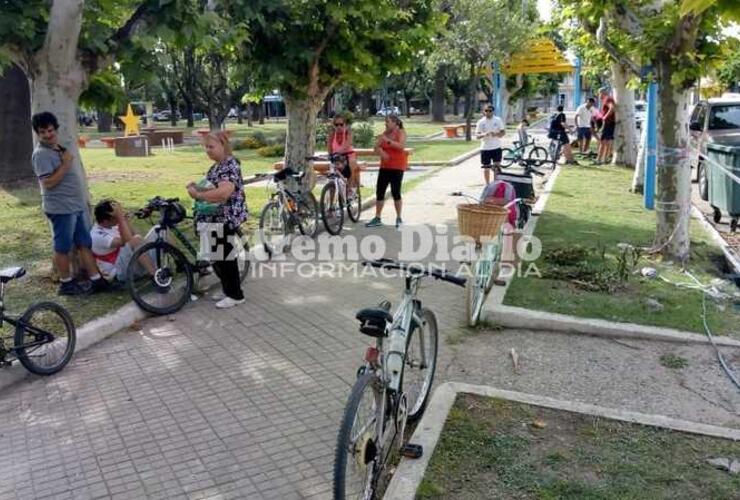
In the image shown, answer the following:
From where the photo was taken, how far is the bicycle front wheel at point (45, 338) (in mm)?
4766

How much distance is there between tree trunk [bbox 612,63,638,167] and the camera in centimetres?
1655

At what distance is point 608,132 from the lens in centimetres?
1802

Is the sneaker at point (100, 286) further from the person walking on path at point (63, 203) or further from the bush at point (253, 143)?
the bush at point (253, 143)

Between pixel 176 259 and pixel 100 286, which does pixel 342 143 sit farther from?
pixel 100 286

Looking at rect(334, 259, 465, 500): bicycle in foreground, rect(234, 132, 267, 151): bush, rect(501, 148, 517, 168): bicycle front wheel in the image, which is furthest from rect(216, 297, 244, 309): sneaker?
rect(234, 132, 267, 151): bush

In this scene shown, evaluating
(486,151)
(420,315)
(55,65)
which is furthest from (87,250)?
(486,151)

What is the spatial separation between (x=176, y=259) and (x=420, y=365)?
3.23 metres

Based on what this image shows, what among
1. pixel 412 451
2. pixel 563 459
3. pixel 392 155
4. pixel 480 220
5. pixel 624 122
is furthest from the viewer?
pixel 624 122

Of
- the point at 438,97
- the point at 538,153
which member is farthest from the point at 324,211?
the point at 438,97

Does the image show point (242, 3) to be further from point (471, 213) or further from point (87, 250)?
point (471, 213)

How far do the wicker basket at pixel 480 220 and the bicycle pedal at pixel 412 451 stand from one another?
2513mm

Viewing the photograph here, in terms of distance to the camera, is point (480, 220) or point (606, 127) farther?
point (606, 127)

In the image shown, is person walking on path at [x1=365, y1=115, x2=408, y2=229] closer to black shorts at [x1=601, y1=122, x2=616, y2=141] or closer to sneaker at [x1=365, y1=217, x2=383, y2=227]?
sneaker at [x1=365, y1=217, x2=383, y2=227]

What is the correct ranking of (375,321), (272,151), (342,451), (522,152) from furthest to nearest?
(272,151) < (522,152) < (375,321) < (342,451)
